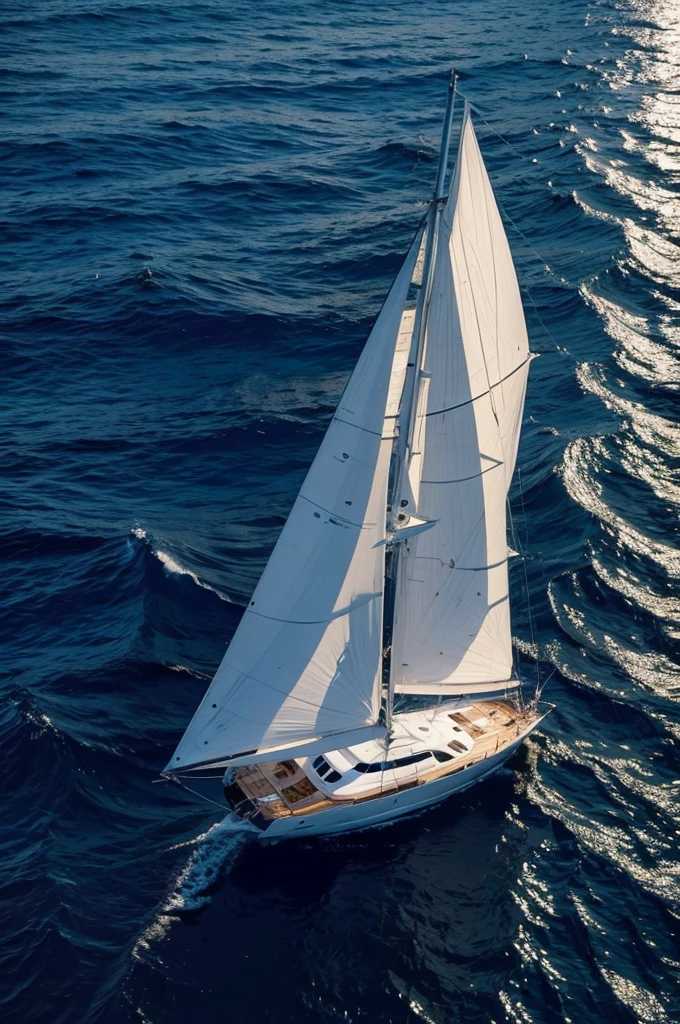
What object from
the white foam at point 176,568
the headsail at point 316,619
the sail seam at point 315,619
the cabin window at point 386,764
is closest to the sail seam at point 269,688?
the headsail at point 316,619

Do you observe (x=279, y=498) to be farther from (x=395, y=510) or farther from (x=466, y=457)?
(x=466, y=457)

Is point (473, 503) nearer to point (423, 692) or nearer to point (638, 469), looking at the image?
point (423, 692)

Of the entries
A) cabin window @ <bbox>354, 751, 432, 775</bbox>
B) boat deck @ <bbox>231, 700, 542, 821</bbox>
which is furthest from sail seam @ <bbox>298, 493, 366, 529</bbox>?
boat deck @ <bbox>231, 700, 542, 821</bbox>

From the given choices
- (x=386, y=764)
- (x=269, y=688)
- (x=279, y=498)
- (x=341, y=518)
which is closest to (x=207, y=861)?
(x=269, y=688)

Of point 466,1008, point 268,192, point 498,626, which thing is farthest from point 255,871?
point 268,192

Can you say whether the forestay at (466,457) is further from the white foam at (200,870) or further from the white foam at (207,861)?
the white foam at (200,870)
